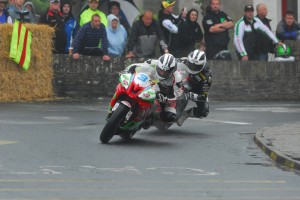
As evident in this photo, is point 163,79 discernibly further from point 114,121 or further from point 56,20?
point 56,20

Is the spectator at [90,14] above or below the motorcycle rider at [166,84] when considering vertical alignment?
above

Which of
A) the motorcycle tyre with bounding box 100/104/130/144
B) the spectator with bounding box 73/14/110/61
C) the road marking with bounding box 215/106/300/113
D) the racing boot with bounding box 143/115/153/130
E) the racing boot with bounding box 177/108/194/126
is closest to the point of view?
the motorcycle tyre with bounding box 100/104/130/144

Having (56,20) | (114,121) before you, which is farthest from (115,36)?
(114,121)

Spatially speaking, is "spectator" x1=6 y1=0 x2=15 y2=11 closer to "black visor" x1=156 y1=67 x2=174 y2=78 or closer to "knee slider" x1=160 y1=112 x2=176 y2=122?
"knee slider" x1=160 y1=112 x2=176 y2=122

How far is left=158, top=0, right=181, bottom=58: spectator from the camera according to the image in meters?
28.0

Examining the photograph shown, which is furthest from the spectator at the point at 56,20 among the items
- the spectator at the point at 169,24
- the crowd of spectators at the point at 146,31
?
the spectator at the point at 169,24

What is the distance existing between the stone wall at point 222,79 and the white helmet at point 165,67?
10053 mm

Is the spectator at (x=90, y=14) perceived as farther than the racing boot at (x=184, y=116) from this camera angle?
Yes

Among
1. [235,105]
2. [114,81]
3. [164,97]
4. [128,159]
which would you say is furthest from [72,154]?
[114,81]

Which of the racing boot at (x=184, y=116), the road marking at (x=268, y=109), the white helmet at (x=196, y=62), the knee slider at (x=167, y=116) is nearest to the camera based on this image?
the knee slider at (x=167, y=116)

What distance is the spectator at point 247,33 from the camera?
94.4 ft

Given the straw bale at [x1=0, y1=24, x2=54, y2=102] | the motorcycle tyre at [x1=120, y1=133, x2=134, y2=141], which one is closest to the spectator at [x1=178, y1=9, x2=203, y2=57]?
the straw bale at [x1=0, y1=24, x2=54, y2=102]

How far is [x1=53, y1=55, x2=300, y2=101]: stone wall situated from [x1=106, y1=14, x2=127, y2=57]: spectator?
0.26m

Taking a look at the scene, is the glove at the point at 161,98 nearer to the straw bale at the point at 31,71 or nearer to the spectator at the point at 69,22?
the straw bale at the point at 31,71
